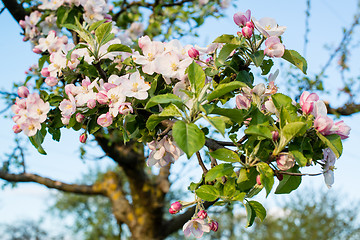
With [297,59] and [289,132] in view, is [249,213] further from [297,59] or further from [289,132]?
[297,59]

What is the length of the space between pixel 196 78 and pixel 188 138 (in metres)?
0.27

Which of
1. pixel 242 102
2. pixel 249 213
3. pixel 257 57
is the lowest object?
pixel 249 213

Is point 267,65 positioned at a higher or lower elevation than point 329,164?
higher

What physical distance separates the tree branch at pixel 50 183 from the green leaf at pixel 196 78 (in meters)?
3.59

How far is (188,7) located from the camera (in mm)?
4145

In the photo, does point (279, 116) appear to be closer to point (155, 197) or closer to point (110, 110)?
point (110, 110)

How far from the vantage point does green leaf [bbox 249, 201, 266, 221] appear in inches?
49.6

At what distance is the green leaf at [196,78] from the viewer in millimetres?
1181

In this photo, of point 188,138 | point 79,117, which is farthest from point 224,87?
point 79,117

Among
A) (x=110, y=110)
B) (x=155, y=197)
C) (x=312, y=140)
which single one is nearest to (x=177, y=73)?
(x=110, y=110)

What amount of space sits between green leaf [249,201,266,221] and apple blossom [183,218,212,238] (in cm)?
20

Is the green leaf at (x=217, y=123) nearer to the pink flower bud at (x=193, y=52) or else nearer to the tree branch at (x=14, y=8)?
the pink flower bud at (x=193, y=52)

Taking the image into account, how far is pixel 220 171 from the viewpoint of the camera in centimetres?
116

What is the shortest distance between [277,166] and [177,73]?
48cm
